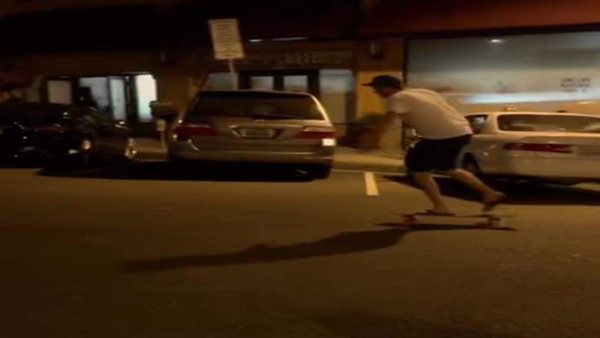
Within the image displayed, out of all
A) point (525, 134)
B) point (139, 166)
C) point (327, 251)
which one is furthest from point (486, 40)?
point (327, 251)

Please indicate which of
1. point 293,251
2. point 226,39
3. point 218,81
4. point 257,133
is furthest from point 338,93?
point 293,251

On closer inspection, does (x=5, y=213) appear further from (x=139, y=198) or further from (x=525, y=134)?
(x=525, y=134)

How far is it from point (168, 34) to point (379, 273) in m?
13.5

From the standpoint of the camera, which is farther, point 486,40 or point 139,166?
point 486,40

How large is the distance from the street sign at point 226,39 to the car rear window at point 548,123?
526 cm

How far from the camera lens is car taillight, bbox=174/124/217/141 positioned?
1092 cm

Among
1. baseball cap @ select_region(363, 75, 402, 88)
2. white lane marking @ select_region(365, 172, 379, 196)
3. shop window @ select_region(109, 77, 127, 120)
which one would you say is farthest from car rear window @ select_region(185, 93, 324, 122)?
shop window @ select_region(109, 77, 127, 120)

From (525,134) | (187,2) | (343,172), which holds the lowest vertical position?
(343,172)

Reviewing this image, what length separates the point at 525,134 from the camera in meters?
10.2

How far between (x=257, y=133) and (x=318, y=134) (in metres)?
0.88

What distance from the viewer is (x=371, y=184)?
11.4 meters

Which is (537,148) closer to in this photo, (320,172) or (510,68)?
(320,172)

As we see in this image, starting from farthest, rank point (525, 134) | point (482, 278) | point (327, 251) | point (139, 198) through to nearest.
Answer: point (525, 134) < point (139, 198) < point (327, 251) < point (482, 278)

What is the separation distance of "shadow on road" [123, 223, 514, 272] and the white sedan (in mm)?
3103
